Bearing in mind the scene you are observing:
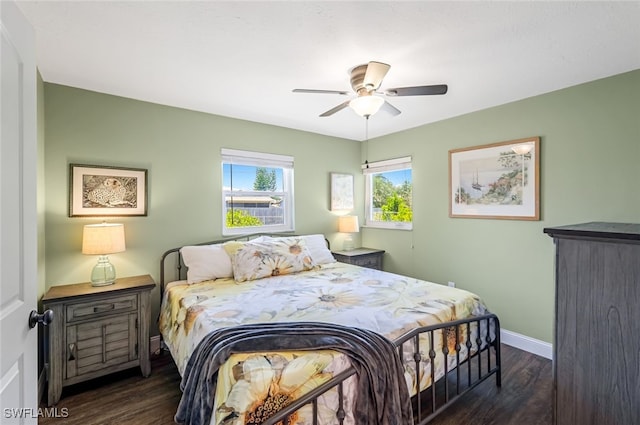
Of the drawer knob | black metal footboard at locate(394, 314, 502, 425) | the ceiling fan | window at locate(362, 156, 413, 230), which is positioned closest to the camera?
black metal footboard at locate(394, 314, 502, 425)

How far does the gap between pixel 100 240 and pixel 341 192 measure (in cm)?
300

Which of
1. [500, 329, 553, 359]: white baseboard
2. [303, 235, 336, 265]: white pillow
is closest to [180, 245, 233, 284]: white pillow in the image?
[303, 235, 336, 265]: white pillow

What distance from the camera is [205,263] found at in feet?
9.34

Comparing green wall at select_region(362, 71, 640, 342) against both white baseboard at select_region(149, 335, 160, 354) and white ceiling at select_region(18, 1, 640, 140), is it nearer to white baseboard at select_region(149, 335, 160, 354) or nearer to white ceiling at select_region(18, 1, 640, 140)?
white ceiling at select_region(18, 1, 640, 140)

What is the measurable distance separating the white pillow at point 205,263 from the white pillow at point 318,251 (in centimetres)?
96

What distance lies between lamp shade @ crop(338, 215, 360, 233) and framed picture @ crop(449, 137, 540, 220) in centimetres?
127

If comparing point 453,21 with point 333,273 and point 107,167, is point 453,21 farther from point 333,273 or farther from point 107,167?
point 107,167

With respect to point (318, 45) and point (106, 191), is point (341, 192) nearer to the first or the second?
point (318, 45)

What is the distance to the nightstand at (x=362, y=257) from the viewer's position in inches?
158

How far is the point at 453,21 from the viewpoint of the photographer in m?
1.72

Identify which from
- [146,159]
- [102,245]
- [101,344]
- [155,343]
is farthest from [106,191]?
[155,343]

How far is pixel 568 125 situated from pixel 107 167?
420 cm

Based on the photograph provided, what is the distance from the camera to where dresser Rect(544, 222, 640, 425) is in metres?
1.17

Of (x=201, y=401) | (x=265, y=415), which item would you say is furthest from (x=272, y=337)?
(x=201, y=401)
